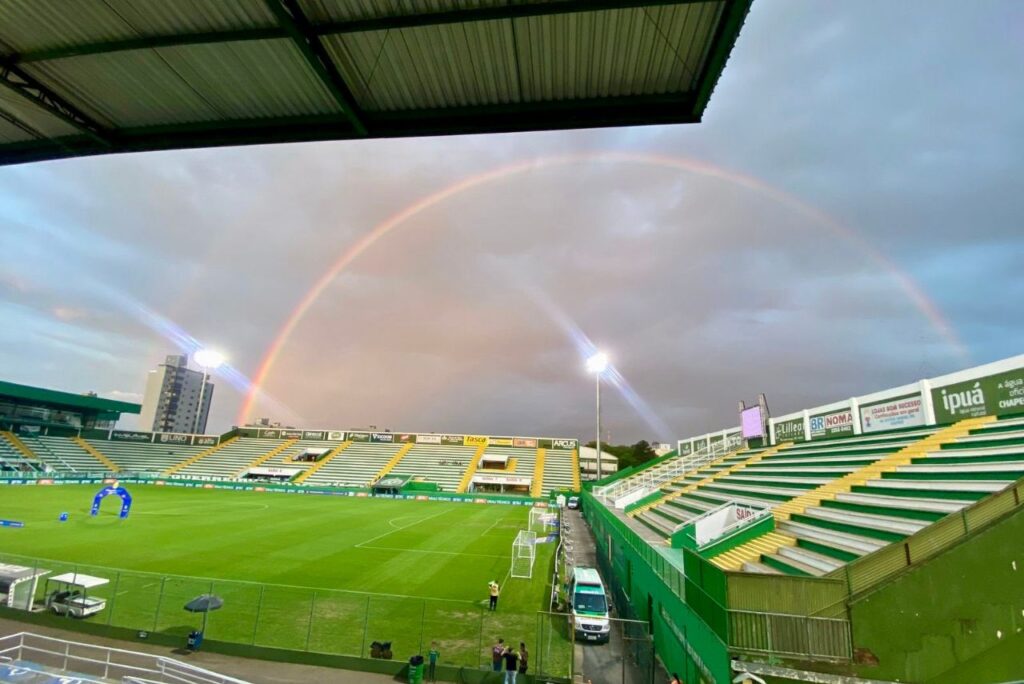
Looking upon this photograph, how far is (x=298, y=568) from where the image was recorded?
24.6m

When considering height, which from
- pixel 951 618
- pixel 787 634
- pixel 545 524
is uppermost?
pixel 951 618

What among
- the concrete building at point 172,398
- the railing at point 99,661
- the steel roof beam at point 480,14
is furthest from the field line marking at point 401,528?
the concrete building at point 172,398

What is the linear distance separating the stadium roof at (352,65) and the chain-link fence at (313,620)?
12994 millimetres

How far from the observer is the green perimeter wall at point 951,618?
9.52 meters

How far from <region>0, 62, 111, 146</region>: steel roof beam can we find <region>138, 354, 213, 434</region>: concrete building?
21060 cm

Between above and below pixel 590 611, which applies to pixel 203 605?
above

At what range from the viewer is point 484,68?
24.1ft

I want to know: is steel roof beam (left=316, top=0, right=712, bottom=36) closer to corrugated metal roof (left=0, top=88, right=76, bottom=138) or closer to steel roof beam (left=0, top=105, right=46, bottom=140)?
corrugated metal roof (left=0, top=88, right=76, bottom=138)

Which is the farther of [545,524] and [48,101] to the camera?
[545,524]

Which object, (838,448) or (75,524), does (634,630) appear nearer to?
(838,448)

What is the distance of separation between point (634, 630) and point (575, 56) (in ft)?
54.2

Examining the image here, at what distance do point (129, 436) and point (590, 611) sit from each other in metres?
96.3

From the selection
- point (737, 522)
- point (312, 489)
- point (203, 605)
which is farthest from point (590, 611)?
point (312, 489)

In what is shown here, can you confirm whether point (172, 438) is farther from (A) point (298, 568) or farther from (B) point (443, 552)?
(A) point (298, 568)
